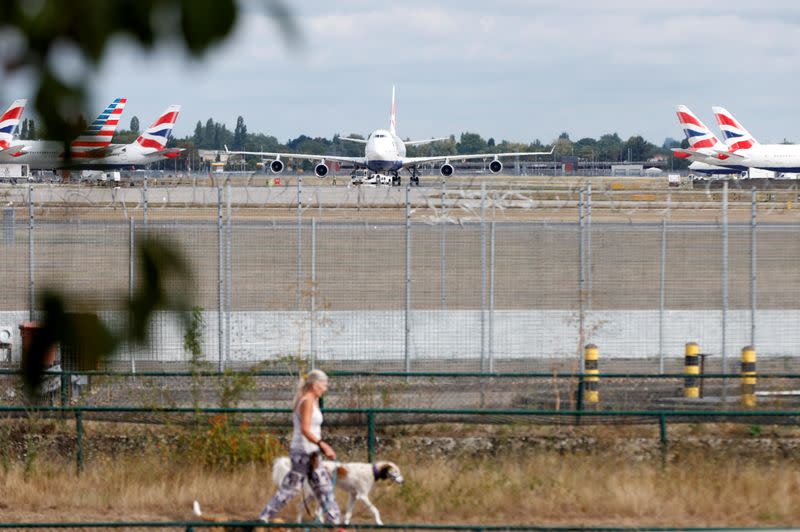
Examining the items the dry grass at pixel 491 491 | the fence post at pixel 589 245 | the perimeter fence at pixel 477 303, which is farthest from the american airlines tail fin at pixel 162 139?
the fence post at pixel 589 245

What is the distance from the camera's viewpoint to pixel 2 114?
1.56m

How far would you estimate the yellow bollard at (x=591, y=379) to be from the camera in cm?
1252

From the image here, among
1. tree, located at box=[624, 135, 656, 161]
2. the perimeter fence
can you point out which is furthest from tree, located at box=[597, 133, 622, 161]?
the perimeter fence

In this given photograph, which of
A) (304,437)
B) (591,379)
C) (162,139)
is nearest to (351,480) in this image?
(304,437)

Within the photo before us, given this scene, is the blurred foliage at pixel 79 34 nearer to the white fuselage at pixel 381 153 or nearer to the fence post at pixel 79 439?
the fence post at pixel 79 439

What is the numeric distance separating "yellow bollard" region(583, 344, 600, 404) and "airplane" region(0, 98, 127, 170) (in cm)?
1067

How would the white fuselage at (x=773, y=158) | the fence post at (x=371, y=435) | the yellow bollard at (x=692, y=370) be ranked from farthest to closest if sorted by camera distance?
the white fuselage at (x=773, y=158)
the yellow bollard at (x=692, y=370)
the fence post at (x=371, y=435)

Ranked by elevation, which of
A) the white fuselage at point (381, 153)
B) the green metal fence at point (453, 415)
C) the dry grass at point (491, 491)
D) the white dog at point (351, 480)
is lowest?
the dry grass at point (491, 491)

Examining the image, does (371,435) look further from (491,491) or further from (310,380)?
(310,380)

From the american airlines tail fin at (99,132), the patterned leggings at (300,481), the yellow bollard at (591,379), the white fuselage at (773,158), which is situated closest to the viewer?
the american airlines tail fin at (99,132)

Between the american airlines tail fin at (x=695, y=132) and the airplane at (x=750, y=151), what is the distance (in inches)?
53.4

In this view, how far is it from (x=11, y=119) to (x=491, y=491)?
835 cm

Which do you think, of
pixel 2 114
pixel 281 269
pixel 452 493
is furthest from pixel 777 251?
pixel 2 114

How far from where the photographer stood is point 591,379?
13.0 metres
